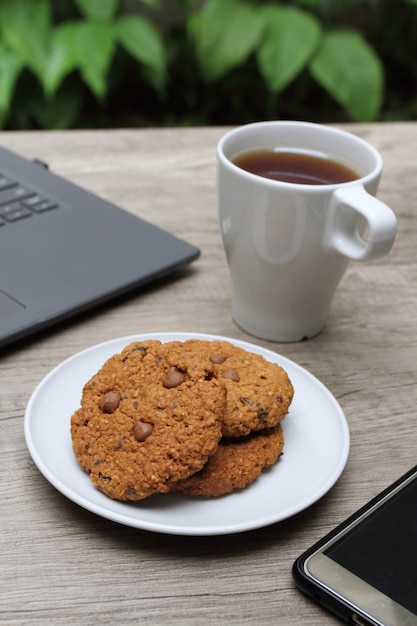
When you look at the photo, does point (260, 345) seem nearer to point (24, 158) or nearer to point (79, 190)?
point (79, 190)

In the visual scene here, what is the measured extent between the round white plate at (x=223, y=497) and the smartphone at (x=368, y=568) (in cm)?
3

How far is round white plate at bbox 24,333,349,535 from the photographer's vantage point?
0.43 m

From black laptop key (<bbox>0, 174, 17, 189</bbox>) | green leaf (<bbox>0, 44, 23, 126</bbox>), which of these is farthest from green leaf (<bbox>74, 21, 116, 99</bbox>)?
black laptop key (<bbox>0, 174, 17, 189</bbox>)

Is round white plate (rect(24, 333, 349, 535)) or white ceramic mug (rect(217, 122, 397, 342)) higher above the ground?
white ceramic mug (rect(217, 122, 397, 342))

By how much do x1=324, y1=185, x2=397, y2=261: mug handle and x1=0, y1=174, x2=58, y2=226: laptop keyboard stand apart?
297 mm

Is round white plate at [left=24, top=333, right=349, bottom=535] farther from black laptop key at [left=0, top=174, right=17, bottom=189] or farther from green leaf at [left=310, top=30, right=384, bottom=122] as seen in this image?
green leaf at [left=310, top=30, right=384, bottom=122]

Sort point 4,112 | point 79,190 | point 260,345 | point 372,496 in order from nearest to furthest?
1. point 372,496
2. point 260,345
3. point 79,190
4. point 4,112

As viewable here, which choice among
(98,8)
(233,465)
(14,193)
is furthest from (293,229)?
(98,8)

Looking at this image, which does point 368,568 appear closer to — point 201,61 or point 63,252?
point 63,252

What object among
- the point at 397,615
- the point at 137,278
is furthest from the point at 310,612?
the point at 137,278

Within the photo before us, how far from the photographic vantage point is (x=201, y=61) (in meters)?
1.93

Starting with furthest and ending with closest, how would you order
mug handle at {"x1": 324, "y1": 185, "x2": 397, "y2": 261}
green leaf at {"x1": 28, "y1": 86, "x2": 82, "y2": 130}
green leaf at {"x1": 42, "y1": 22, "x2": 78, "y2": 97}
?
green leaf at {"x1": 28, "y1": 86, "x2": 82, "y2": 130}, green leaf at {"x1": 42, "y1": 22, "x2": 78, "y2": 97}, mug handle at {"x1": 324, "y1": 185, "x2": 397, "y2": 261}

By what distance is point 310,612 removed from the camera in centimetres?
41

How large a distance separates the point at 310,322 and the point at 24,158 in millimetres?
416
